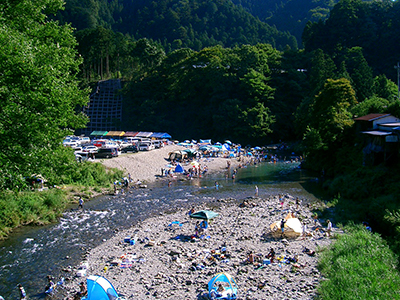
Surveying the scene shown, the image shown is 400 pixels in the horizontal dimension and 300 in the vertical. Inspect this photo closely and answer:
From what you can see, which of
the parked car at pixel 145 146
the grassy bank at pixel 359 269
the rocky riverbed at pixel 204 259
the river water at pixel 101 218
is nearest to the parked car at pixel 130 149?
the parked car at pixel 145 146

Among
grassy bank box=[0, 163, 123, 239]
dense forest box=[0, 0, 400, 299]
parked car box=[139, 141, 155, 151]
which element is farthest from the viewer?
parked car box=[139, 141, 155, 151]

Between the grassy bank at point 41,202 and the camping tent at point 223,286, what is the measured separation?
7.61 meters

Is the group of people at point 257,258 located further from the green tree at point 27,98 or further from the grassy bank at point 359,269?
the green tree at point 27,98

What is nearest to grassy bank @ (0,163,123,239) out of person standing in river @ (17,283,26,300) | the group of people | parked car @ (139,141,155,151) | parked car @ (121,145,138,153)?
person standing in river @ (17,283,26,300)

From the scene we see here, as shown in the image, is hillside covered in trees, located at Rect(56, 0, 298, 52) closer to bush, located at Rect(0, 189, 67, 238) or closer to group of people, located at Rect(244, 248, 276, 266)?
bush, located at Rect(0, 189, 67, 238)

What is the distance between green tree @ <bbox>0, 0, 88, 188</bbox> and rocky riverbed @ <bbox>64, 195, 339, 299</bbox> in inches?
210

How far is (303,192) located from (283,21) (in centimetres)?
14073

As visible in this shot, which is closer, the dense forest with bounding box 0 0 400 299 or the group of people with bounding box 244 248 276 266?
the dense forest with bounding box 0 0 400 299

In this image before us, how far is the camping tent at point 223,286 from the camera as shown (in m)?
12.4

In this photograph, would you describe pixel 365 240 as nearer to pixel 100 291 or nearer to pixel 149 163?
pixel 100 291

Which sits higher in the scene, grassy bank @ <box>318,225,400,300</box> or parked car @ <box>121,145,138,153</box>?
grassy bank @ <box>318,225,400,300</box>

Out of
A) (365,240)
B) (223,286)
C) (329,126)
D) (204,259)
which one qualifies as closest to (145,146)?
(329,126)

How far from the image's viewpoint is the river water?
1536 centimetres

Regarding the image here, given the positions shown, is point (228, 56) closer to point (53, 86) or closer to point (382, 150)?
point (382, 150)
